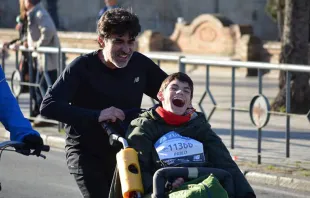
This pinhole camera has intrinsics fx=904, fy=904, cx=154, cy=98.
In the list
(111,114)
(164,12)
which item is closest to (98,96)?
(111,114)

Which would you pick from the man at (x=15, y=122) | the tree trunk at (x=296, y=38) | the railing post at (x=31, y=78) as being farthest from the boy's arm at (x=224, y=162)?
the tree trunk at (x=296, y=38)

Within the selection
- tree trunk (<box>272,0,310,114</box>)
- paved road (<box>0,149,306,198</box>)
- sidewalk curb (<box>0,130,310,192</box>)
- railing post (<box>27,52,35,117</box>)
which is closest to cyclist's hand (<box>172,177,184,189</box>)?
paved road (<box>0,149,306,198</box>)

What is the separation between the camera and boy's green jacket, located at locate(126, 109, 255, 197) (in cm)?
Result: 476

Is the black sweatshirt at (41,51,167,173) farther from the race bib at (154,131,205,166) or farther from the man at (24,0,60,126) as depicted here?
the man at (24,0,60,126)

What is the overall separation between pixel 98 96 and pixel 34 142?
3.58 feet

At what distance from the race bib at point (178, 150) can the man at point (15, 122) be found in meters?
0.72

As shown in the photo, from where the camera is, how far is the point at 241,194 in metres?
4.66

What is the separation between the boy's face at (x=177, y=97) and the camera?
15.9 ft

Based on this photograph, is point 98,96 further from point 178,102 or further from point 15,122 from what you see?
point 15,122

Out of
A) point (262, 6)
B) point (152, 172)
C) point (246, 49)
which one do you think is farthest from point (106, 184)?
point (262, 6)

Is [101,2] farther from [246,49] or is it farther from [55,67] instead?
[55,67]

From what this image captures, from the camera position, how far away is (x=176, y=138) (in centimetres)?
479

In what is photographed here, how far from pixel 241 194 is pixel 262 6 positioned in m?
34.9

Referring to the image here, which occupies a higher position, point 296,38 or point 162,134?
point 162,134
